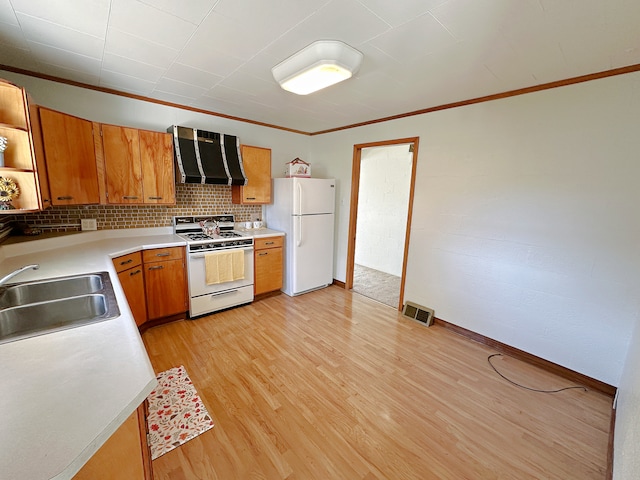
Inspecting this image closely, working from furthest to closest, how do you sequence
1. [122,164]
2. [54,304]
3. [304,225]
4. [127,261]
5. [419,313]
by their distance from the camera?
[304,225]
[419,313]
[122,164]
[127,261]
[54,304]

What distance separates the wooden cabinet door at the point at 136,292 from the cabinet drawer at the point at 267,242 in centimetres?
126

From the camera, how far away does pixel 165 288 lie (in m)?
2.76

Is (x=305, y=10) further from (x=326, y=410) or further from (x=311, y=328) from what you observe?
(x=311, y=328)

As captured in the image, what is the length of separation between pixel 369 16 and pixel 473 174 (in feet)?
6.10

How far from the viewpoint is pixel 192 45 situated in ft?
5.88

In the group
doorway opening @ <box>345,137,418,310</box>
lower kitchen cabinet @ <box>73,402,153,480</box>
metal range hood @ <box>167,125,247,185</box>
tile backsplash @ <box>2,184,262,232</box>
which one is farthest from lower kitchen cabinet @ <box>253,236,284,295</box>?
lower kitchen cabinet @ <box>73,402,153,480</box>

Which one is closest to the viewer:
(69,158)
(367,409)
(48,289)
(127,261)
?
(48,289)

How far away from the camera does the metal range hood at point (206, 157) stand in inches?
114

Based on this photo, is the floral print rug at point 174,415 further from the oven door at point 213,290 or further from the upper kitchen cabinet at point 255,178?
the upper kitchen cabinet at point 255,178

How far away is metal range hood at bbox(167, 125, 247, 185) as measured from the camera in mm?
2889

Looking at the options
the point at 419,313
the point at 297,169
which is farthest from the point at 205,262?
the point at 419,313

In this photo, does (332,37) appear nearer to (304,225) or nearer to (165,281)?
(304,225)

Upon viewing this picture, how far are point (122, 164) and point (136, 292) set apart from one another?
128 centimetres

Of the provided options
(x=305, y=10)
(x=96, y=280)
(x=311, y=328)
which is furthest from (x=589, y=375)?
(x=96, y=280)
